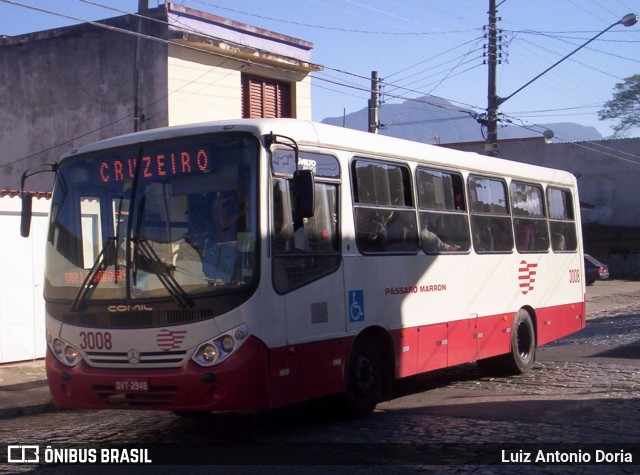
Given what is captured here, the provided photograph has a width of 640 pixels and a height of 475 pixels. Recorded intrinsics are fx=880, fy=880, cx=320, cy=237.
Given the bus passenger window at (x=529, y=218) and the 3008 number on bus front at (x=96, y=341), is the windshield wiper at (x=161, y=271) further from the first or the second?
the bus passenger window at (x=529, y=218)

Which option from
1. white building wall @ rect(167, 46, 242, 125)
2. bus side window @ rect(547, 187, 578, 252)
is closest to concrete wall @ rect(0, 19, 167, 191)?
white building wall @ rect(167, 46, 242, 125)

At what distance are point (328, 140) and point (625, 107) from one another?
68.8 metres

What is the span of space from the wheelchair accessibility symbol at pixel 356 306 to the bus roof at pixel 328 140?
1.57 metres

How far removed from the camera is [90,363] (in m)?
8.58

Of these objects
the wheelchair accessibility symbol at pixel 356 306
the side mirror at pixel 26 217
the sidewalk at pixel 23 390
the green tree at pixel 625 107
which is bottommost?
the sidewalk at pixel 23 390

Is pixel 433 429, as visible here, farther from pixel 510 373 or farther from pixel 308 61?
pixel 308 61

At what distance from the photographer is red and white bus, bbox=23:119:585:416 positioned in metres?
8.11

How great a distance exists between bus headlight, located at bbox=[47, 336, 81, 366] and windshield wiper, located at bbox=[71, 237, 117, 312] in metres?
0.39

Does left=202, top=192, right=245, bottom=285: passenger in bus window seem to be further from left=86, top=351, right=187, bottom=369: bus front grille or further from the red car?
the red car

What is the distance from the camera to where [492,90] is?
84.8ft

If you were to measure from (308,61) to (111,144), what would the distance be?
54.0 feet

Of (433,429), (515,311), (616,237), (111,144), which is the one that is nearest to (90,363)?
(111,144)

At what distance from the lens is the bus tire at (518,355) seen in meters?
13.2

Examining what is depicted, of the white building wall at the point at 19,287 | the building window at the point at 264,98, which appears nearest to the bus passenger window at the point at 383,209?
the white building wall at the point at 19,287
